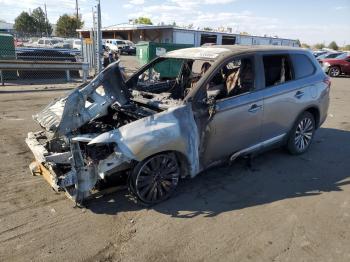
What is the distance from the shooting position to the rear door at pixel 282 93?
5195mm

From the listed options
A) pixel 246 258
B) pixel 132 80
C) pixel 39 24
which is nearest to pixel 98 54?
pixel 132 80

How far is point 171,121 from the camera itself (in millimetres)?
4152

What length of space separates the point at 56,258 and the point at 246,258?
6.09 feet

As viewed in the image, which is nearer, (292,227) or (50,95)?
(292,227)

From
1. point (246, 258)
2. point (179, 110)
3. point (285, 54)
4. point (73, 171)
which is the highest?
point (285, 54)

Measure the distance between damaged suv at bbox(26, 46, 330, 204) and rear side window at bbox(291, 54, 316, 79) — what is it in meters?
0.03

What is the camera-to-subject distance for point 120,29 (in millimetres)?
60688

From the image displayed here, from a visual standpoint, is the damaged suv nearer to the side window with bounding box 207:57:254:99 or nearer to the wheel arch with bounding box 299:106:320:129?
the side window with bounding box 207:57:254:99

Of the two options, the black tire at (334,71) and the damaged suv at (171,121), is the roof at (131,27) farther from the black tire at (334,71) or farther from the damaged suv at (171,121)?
the damaged suv at (171,121)

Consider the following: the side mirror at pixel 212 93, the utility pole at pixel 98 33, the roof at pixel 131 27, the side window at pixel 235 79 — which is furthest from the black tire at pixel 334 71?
the roof at pixel 131 27

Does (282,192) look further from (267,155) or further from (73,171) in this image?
(73,171)

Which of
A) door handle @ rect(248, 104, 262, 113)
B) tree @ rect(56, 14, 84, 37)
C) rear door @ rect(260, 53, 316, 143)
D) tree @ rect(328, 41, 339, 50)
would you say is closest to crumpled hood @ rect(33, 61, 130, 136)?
door handle @ rect(248, 104, 262, 113)

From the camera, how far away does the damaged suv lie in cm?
398

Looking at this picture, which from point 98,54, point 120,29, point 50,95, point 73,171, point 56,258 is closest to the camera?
point 56,258
